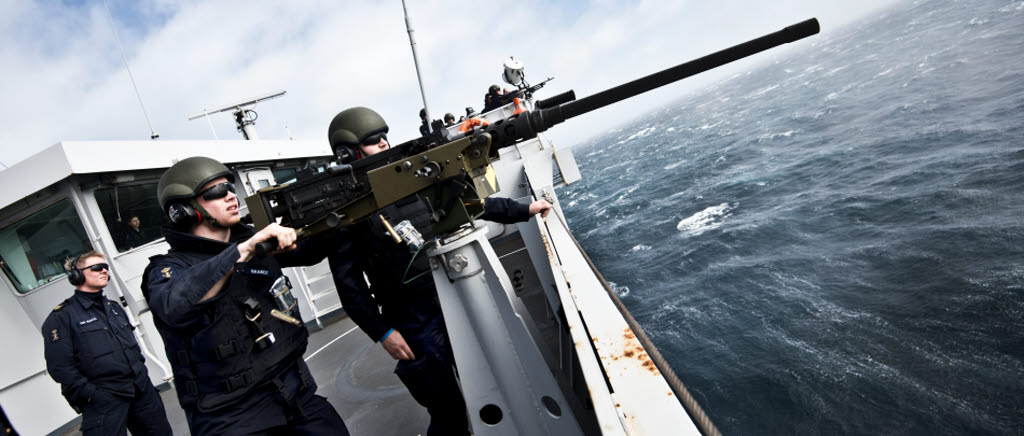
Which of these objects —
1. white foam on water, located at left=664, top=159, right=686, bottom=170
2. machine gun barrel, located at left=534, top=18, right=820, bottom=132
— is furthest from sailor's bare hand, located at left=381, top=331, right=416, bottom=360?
white foam on water, located at left=664, top=159, right=686, bottom=170

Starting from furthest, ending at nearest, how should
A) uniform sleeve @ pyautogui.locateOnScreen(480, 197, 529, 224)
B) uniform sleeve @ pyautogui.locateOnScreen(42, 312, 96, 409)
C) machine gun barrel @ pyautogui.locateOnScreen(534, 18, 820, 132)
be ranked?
uniform sleeve @ pyautogui.locateOnScreen(42, 312, 96, 409) → uniform sleeve @ pyautogui.locateOnScreen(480, 197, 529, 224) → machine gun barrel @ pyautogui.locateOnScreen(534, 18, 820, 132)

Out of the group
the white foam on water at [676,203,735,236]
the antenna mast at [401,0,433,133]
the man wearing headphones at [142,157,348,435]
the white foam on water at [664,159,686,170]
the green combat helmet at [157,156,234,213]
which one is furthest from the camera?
the white foam on water at [664,159,686,170]

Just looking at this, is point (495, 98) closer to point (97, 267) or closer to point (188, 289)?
point (97, 267)

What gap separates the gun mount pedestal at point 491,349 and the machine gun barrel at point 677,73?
Answer: 0.83 meters

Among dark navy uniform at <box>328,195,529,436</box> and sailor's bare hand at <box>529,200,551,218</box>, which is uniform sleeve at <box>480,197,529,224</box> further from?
dark navy uniform at <box>328,195,529,436</box>

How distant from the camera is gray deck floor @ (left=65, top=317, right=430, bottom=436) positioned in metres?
3.83

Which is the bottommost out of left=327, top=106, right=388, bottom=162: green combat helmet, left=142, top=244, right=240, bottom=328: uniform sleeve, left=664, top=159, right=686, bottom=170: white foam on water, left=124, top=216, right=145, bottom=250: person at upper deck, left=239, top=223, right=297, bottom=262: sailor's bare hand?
left=664, top=159, right=686, bottom=170: white foam on water

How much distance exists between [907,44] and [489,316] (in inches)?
1843

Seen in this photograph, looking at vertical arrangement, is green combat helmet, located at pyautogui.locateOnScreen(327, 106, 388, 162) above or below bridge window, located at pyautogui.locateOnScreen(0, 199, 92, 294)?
below

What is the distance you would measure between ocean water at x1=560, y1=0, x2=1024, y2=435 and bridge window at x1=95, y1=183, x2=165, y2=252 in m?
8.38

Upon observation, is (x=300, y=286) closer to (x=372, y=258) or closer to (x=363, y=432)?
(x=363, y=432)

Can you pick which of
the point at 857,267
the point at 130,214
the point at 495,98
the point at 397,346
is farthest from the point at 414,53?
the point at 857,267

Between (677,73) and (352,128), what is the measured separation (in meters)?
1.81

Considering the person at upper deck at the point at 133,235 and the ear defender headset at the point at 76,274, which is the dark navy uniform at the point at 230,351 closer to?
the ear defender headset at the point at 76,274
